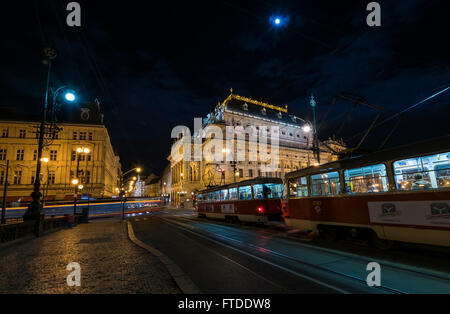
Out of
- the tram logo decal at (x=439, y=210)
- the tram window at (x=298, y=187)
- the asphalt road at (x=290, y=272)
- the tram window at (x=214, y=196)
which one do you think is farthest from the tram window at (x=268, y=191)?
the tram logo decal at (x=439, y=210)

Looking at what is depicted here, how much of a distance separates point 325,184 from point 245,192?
8.10 metres

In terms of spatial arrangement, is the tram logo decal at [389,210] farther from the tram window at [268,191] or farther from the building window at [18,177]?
the building window at [18,177]

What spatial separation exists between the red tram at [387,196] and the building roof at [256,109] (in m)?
54.2

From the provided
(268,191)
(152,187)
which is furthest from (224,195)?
(152,187)

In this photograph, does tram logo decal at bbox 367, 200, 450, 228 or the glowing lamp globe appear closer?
tram logo decal at bbox 367, 200, 450, 228

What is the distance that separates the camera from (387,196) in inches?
283

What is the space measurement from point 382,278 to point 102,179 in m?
54.3

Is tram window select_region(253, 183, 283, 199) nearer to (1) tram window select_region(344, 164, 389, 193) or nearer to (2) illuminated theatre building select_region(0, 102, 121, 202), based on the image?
(1) tram window select_region(344, 164, 389, 193)

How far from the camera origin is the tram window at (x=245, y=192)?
1652 cm

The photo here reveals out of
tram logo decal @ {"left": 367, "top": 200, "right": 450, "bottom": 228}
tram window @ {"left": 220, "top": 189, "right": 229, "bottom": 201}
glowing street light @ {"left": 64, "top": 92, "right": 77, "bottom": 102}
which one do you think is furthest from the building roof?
tram logo decal @ {"left": 367, "top": 200, "right": 450, "bottom": 228}

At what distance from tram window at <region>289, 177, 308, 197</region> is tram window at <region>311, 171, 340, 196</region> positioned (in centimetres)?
44

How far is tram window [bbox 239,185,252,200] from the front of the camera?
16516 millimetres

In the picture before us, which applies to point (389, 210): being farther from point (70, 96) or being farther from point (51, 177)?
point (51, 177)
